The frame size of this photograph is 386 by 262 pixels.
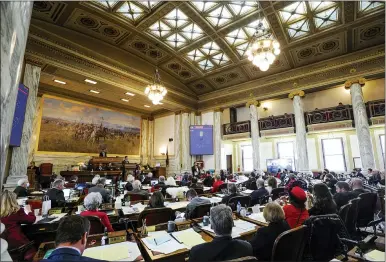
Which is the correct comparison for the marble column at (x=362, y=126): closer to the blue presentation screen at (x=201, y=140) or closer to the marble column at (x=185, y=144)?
the blue presentation screen at (x=201, y=140)

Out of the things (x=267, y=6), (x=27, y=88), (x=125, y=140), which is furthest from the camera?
(x=125, y=140)

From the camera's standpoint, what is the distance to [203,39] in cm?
898

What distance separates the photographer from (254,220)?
9.36 ft

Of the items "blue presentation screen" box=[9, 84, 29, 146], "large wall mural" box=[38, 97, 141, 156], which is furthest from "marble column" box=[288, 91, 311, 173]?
"blue presentation screen" box=[9, 84, 29, 146]

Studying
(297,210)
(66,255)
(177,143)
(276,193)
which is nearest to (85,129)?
(177,143)

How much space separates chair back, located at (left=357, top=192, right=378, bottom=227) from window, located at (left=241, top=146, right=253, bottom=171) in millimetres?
11859

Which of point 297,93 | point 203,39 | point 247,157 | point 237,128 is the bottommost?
point 247,157

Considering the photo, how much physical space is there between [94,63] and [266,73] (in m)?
9.25

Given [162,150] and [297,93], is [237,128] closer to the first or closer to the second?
[297,93]

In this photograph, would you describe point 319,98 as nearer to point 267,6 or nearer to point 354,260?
point 267,6

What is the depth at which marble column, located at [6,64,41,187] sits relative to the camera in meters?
6.31

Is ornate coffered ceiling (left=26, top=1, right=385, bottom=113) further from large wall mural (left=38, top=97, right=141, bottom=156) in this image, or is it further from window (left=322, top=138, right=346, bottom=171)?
window (left=322, top=138, right=346, bottom=171)

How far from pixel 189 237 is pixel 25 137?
296 inches

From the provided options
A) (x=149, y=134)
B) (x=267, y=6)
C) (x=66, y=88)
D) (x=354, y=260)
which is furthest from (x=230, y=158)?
(x=354, y=260)
